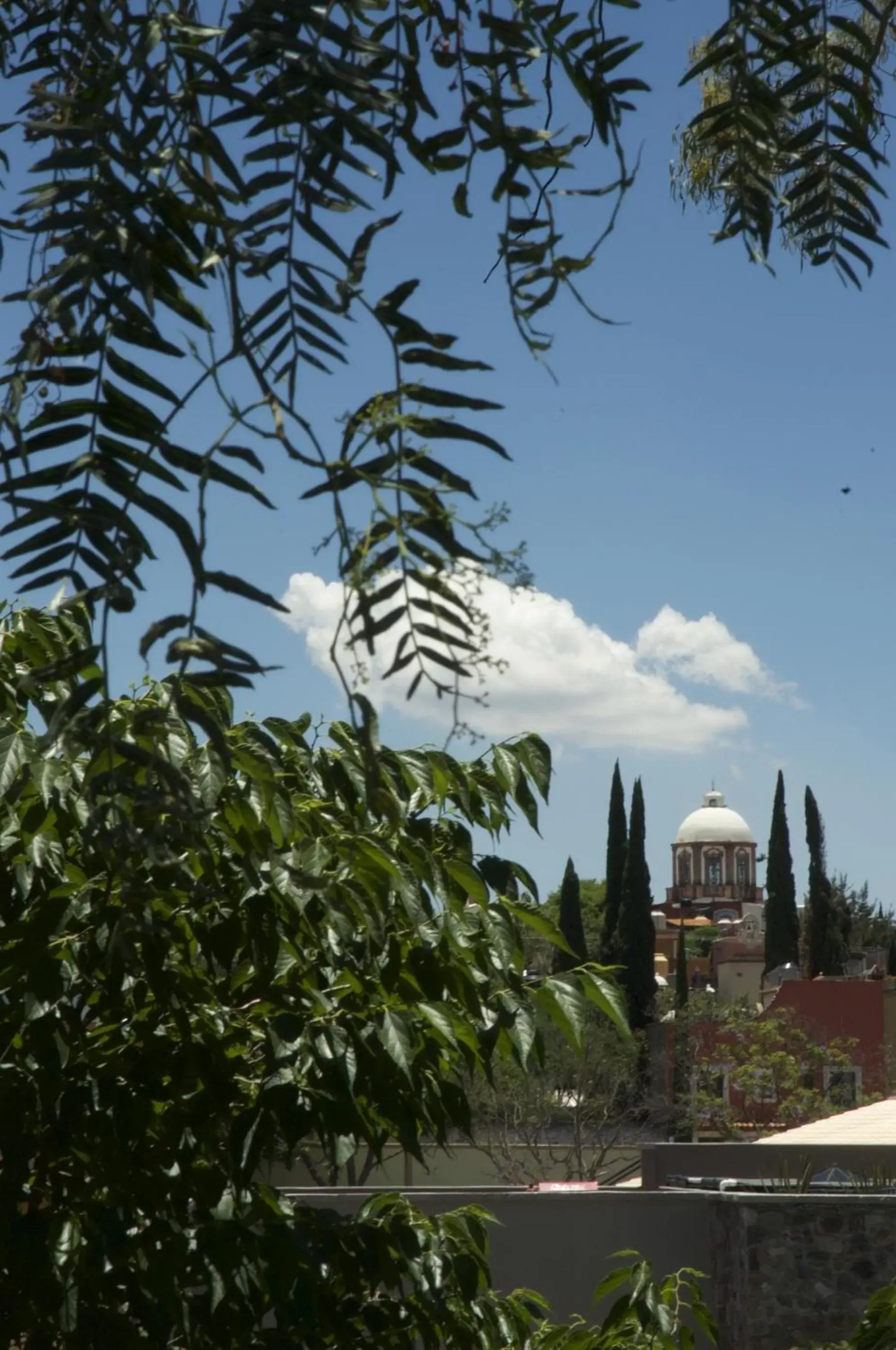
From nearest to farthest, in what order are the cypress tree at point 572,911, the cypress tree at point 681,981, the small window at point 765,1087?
the small window at point 765,1087 → the cypress tree at point 681,981 → the cypress tree at point 572,911

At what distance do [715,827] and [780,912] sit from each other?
33674mm

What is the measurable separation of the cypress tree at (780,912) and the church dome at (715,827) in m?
32.4

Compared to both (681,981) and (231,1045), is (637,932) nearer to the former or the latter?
(681,981)

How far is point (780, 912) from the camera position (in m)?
49.2

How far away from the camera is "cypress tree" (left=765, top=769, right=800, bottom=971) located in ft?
161

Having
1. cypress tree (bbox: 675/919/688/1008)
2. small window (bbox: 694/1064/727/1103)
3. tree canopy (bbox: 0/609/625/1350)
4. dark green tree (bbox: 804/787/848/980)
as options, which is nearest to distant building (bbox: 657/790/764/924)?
dark green tree (bbox: 804/787/848/980)

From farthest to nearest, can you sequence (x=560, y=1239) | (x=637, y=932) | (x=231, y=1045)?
1. (x=637, y=932)
2. (x=560, y=1239)
3. (x=231, y=1045)

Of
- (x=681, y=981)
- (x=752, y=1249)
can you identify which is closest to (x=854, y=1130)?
(x=752, y=1249)

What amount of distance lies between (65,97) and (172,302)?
0.19 metres

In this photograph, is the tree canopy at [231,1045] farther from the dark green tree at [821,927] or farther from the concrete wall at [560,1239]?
the dark green tree at [821,927]

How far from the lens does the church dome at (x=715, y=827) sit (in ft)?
270

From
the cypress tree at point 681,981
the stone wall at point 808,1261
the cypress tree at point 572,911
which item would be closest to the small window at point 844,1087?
the cypress tree at point 681,981

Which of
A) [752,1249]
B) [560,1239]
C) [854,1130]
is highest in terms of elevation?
[854,1130]

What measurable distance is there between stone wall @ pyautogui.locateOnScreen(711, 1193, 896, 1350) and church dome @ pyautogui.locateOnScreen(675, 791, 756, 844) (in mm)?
66671
